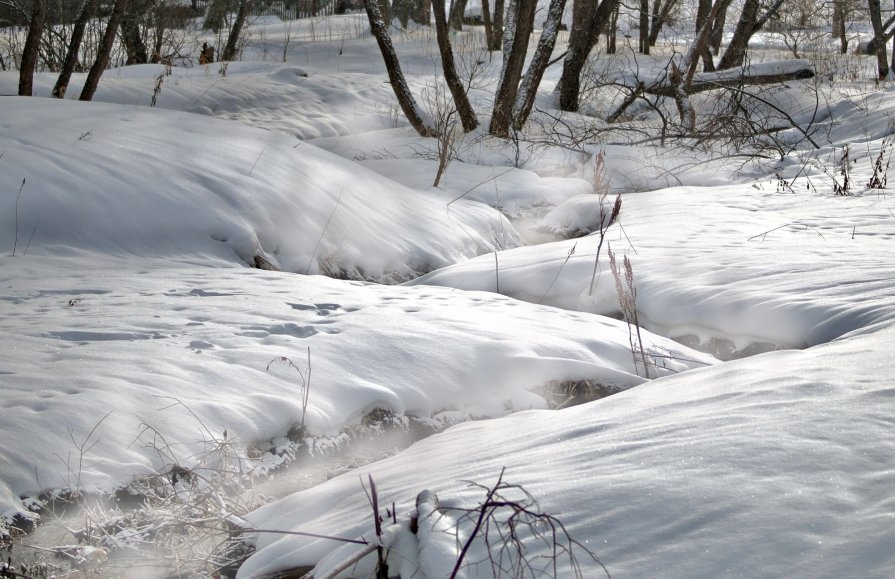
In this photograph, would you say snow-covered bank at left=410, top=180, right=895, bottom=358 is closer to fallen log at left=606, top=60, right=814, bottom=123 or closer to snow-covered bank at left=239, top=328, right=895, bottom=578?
snow-covered bank at left=239, top=328, right=895, bottom=578

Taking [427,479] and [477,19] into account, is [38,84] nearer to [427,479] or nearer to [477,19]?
[427,479]

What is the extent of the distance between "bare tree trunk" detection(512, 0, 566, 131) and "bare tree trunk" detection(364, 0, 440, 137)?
3.23ft

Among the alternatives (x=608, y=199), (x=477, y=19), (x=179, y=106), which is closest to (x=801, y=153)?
(x=608, y=199)

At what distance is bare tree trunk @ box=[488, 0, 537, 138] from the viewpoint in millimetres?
7789

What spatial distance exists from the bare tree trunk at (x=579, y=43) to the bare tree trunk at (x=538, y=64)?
1.84 meters

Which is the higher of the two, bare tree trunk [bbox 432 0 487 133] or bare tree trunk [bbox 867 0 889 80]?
bare tree trunk [bbox 867 0 889 80]

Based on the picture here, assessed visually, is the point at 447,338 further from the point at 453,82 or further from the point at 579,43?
the point at 579,43

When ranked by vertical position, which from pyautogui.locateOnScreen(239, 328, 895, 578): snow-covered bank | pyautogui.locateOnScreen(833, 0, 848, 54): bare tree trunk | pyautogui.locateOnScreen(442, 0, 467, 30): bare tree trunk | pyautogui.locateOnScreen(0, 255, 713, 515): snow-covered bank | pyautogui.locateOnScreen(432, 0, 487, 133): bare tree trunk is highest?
pyautogui.locateOnScreen(442, 0, 467, 30): bare tree trunk

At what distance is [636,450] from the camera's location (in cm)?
158

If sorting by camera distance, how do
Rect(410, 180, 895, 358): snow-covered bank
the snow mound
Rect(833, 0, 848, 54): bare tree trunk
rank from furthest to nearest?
Rect(833, 0, 848, 54): bare tree trunk
the snow mound
Rect(410, 180, 895, 358): snow-covered bank

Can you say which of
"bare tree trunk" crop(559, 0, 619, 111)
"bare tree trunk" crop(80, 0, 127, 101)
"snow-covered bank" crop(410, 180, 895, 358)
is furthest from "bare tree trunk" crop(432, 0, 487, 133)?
"bare tree trunk" crop(80, 0, 127, 101)

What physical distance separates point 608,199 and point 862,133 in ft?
13.1

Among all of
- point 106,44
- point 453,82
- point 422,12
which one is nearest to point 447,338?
point 106,44

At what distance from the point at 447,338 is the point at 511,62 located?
561 centimetres
